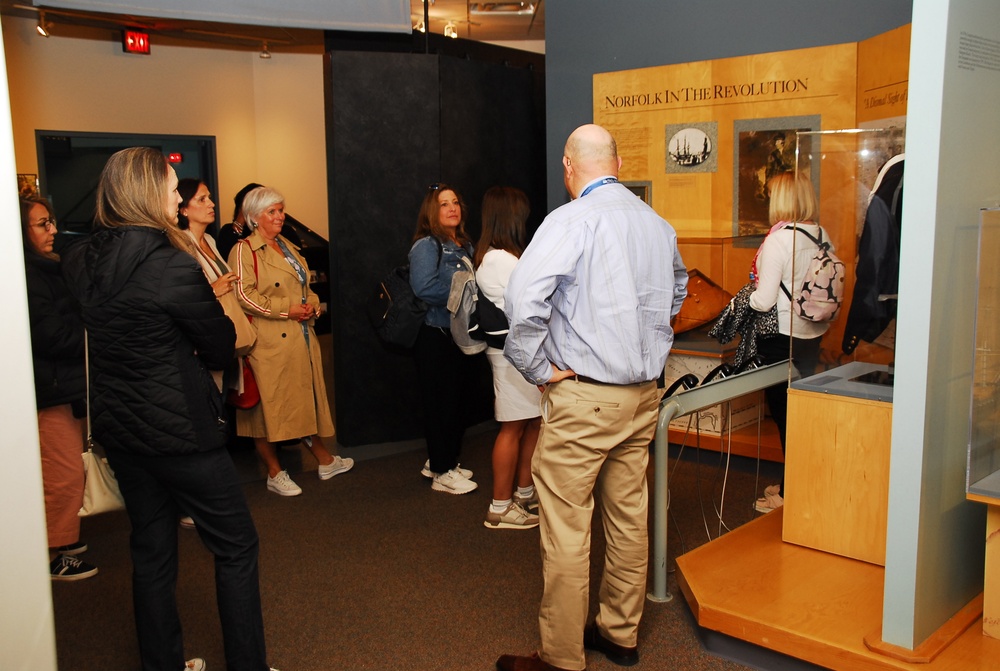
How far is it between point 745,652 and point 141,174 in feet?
8.00

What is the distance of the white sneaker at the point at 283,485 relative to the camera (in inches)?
192

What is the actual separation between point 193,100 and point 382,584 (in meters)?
7.26

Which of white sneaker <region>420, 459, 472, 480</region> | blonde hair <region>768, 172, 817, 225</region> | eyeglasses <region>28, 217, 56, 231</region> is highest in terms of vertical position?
blonde hair <region>768, 172, 817, 225</region>

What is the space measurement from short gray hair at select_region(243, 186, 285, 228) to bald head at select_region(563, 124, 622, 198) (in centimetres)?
222

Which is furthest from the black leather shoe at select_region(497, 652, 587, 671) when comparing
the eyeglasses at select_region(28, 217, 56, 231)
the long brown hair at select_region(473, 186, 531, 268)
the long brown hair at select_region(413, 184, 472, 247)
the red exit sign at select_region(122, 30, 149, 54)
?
the red exit sign at select_region(122, 30, 149, 54)

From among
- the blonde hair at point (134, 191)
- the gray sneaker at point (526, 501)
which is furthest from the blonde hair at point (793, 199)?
the blonde hair at point (134, 191)

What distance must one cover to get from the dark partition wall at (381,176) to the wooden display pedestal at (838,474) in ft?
9.09

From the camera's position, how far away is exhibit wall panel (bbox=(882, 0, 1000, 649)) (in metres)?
2.46

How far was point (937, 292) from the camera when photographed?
8.29 feet

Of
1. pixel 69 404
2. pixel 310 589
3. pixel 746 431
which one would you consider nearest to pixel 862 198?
pixel 746 431

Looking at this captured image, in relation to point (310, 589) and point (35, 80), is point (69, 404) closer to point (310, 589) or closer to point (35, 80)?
point (310, 589)

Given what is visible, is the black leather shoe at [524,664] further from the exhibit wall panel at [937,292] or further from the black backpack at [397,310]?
the black backpack at [397,310]

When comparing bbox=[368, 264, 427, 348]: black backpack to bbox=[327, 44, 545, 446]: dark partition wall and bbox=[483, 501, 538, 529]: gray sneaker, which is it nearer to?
bbox=[327, 44, 545, 446]: dark partition wall

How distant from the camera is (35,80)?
814cm
